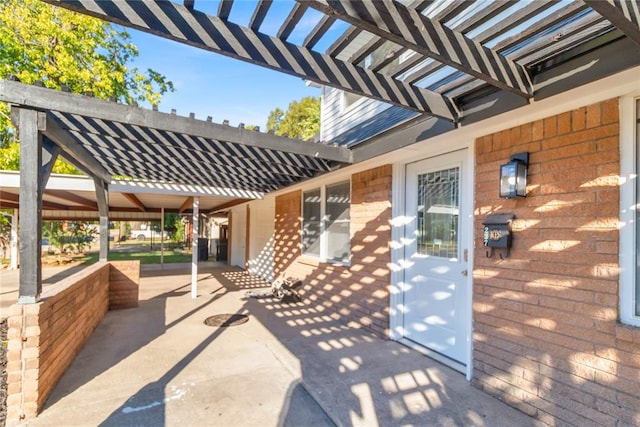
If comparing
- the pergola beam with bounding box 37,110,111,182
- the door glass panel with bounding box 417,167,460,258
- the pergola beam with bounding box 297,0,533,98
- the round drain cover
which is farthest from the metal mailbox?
the pergola beam with bounding box 37,110,111,182

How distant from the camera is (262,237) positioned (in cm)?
995

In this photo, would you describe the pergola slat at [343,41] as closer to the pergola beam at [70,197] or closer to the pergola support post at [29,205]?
the pergola support post at [29,205]

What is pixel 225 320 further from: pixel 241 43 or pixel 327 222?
pixel 241 43

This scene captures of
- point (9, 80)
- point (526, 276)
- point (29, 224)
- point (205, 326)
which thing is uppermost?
point (9, 80)

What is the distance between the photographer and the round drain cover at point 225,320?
17.3 ft

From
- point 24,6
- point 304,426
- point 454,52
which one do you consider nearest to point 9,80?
point 454,52

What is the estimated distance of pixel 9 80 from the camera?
9.27 ft

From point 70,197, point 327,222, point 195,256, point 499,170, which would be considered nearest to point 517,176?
point 499,170

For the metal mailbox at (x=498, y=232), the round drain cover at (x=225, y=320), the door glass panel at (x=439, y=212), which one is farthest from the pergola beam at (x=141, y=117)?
the round drain cover at (x=225, y=320)

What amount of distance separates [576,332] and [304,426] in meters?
2.12

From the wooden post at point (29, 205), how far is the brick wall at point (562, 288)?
3983mm

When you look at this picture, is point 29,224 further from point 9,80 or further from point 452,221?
point 452,221

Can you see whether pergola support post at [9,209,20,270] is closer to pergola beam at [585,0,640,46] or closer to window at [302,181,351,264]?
window at [302,181,351,264]

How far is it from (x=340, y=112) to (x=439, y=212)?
400 cm
